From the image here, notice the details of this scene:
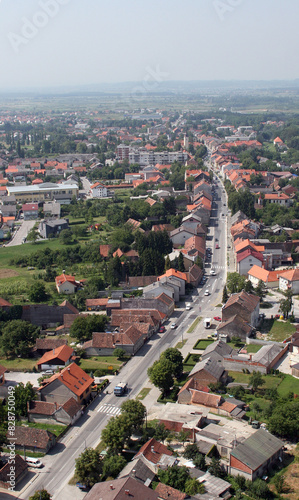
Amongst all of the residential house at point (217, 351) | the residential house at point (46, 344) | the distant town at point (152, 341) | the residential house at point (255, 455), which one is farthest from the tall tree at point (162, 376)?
the residential house at point (46, 344)

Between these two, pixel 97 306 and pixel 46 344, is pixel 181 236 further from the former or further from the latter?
pixel 46 344

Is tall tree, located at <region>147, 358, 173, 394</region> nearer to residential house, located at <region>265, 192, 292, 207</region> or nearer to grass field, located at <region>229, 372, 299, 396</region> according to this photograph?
grass field, located at <region>229, 372, 299, 396</region>

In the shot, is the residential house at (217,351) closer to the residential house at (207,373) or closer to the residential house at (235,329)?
the residential house at (207,373)

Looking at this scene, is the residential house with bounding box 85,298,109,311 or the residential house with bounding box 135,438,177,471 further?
the residential house with bounding box 85,298,109,311

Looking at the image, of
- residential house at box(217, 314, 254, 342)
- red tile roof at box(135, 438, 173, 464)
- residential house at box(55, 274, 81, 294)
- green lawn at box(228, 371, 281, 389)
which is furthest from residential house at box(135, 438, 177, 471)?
residential house at box(55, 274, 81, 294)

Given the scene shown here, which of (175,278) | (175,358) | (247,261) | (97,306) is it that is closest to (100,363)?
(175,358)

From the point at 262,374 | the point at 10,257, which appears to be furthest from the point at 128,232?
the point at 262,374
